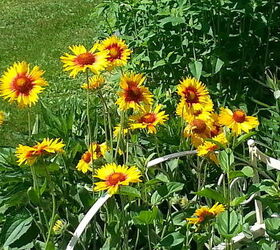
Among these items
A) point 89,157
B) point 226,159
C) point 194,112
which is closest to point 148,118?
point 194,112

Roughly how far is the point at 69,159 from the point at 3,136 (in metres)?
2.03

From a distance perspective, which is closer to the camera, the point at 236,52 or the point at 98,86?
the point at 98,86

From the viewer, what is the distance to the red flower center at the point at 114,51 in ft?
6.80

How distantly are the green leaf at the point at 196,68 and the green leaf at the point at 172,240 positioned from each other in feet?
4.64

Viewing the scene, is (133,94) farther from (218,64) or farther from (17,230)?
(218,64)

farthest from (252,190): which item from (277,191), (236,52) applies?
(236,52)

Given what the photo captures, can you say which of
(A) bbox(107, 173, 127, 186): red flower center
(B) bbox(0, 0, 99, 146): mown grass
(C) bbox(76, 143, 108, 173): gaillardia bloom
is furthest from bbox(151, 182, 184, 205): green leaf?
(B) bbox(0, 0, 99, 146): mown grass

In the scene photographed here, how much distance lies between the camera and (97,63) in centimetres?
195

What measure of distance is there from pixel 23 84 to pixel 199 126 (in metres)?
0.53

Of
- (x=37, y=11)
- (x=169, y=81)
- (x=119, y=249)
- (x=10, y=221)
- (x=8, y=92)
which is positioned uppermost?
(x=37, y=11)

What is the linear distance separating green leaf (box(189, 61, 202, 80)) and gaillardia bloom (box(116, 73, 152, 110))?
122 cm

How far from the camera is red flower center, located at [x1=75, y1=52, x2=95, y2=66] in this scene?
195 centimetres

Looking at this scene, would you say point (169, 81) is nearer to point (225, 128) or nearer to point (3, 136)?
point (3, 136)

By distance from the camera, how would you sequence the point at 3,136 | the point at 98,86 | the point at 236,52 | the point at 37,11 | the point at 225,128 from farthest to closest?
the point at 37,11 → the point at 3,136 → the point at 236,52 → the point at 98,86 → the point at 225,128
